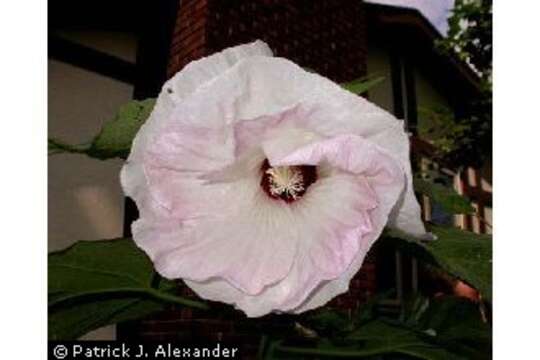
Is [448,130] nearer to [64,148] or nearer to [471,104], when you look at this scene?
[471,104]

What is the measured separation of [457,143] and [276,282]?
9.00 ft

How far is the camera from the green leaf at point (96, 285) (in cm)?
43

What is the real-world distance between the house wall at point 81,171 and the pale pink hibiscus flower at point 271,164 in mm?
1578

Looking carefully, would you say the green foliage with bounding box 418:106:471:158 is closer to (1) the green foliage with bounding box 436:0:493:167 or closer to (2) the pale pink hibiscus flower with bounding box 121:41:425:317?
(1) the green foliage with bounding box 436:0:493:167

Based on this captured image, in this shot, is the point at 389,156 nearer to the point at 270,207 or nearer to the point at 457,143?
the point at 270,207

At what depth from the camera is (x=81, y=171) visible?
205 cm

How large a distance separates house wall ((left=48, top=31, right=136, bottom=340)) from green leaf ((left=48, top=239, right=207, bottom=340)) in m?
1.41

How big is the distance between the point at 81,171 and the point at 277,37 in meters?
0.96

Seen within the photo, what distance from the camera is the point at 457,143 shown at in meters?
2.94

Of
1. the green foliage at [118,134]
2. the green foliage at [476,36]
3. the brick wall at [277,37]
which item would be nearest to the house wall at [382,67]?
the brick wall at [277,37]

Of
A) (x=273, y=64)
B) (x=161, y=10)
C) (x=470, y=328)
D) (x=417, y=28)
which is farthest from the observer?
(x=417, y=28)

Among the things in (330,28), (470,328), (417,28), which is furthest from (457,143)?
(470,328)

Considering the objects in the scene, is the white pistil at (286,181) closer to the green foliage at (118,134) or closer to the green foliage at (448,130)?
the green foliage at (118,134)

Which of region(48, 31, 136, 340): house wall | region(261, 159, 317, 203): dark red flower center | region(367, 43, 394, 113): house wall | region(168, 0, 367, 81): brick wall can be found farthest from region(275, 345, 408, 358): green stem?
region(367, 43, 394, 113): house wall
